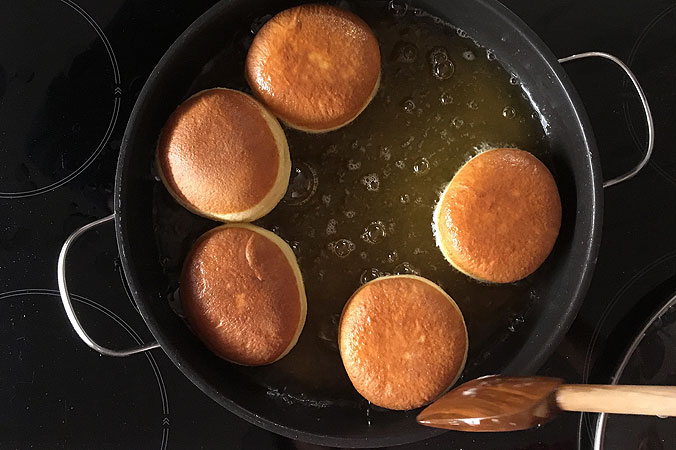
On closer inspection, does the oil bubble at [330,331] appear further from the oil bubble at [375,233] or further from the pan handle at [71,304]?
the pan handle at [71,304]

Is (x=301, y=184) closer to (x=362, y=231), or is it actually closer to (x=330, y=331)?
(x=362, y=231)

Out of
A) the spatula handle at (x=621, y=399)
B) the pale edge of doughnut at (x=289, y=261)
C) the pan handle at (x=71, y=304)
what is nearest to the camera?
the spatula handle at (x=621, y=399)

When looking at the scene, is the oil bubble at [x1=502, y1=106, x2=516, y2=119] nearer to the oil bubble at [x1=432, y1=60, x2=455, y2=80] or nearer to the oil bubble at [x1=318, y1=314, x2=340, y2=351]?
the oil bubble at [x1=432, y1=60, x2=455, y2=80]

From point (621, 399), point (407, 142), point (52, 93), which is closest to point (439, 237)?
point (407, 142)

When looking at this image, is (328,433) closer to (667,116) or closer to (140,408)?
(140,408)

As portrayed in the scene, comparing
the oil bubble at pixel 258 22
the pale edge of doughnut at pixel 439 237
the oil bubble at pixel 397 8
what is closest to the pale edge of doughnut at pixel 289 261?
the pale edge of doughnut at pixel 439 237

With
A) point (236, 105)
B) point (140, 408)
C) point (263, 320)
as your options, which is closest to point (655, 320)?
point (263, 320)

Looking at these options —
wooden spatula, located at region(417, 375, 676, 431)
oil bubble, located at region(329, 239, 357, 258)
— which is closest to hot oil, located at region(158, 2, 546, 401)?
oil bubble, located at region(329, 239, 357, 258)
